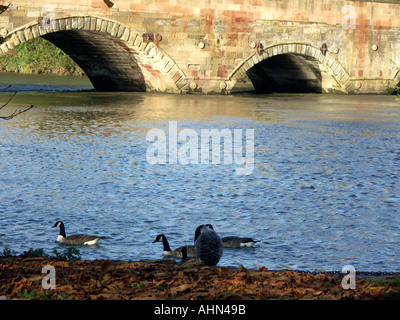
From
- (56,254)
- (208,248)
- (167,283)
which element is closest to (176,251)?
(208,248)

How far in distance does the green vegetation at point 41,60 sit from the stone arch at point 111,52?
17.8 m

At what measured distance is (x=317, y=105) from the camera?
29.0 m

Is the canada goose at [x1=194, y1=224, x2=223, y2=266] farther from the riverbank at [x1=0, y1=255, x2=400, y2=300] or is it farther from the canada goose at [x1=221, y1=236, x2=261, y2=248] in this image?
the canada goose at [x1=221, y1=236, x2=261, y2=248]

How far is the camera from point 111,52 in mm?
30562

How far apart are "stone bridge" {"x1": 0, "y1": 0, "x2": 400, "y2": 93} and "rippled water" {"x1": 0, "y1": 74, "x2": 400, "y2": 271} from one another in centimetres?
644

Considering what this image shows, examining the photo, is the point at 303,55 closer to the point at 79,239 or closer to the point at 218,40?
the point at 218,40

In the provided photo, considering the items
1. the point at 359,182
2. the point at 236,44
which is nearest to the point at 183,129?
the point at 359,182

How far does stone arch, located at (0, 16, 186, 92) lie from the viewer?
1045 inches

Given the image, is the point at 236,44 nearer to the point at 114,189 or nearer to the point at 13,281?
the point at 114,189

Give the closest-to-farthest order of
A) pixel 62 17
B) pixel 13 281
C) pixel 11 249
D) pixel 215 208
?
1. pixel 13 281
2. pixel 11 249
3. pixel 215 208
4. pixel 62 17

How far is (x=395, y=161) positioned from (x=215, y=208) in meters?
6.02

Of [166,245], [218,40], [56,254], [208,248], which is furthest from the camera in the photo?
[218,40]

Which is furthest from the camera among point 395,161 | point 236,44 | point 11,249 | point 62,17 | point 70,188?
point 236,44

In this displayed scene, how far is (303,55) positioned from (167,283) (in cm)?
2952
